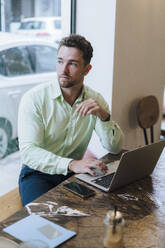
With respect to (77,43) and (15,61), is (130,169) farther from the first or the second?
(15,61)

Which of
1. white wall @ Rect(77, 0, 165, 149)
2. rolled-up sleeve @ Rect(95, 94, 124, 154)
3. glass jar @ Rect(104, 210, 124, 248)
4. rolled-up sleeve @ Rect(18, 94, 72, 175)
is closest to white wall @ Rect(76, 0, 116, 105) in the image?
white wall @ Rect(77, 0, 165, 149)

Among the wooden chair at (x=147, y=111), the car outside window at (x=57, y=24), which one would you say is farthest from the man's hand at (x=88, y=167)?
the wooden chair at (x=147, y=111)

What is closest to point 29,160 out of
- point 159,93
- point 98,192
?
point 98,192

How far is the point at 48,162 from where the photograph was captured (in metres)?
1.58

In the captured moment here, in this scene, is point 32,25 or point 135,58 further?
point 135,58

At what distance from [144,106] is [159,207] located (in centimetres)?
189

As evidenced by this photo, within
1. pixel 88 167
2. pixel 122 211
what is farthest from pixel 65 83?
pixel 122 211

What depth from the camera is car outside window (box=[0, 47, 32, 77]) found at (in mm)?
2334

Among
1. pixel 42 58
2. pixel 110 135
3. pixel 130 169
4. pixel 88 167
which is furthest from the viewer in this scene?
pixel 42 58

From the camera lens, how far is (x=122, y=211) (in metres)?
1.19

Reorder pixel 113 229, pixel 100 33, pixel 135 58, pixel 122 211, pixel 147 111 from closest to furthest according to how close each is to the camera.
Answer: pixel 113 229 → pixel 122 211 → pixel 100 33 → pixel 135 58 → pixel 147 111

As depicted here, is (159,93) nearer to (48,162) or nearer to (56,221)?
(48,162)

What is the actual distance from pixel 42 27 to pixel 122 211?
1.71 metres

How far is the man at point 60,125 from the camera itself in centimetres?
160
